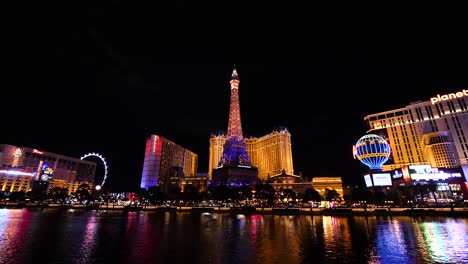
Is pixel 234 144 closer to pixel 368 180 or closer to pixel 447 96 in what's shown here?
pixel 368 180

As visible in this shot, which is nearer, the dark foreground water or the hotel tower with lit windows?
the dark foreground water

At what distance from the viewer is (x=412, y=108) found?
109m

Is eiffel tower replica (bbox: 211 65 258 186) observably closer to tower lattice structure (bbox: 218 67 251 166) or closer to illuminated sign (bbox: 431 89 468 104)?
tower lattice structure (bbox: 218 67 251 166)

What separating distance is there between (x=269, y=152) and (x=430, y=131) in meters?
70.4

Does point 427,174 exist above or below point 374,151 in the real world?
below

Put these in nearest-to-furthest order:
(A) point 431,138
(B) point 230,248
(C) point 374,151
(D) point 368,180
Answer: (B) point 230,248 → (C) point 374,151 → (D) point 368,180 → (A) point 431,138

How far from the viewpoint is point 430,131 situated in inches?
3964

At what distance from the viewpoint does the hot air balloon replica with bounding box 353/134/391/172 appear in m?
74.0

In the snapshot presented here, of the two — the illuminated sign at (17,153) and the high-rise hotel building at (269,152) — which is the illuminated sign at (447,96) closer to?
the high-rise hotel building at (269,152)

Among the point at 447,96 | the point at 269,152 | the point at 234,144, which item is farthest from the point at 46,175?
the point at 447,96

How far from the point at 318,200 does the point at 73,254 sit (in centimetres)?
6765

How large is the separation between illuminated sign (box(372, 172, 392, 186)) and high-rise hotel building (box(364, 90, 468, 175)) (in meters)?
30.4

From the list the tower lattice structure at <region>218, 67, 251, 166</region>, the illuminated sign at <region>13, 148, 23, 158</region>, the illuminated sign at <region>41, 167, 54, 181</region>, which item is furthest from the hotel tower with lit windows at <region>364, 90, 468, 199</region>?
the illuminated sign at <region>13, 148, 23, 158</region>

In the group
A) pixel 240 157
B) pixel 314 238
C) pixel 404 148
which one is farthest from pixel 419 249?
pixel 404 148
